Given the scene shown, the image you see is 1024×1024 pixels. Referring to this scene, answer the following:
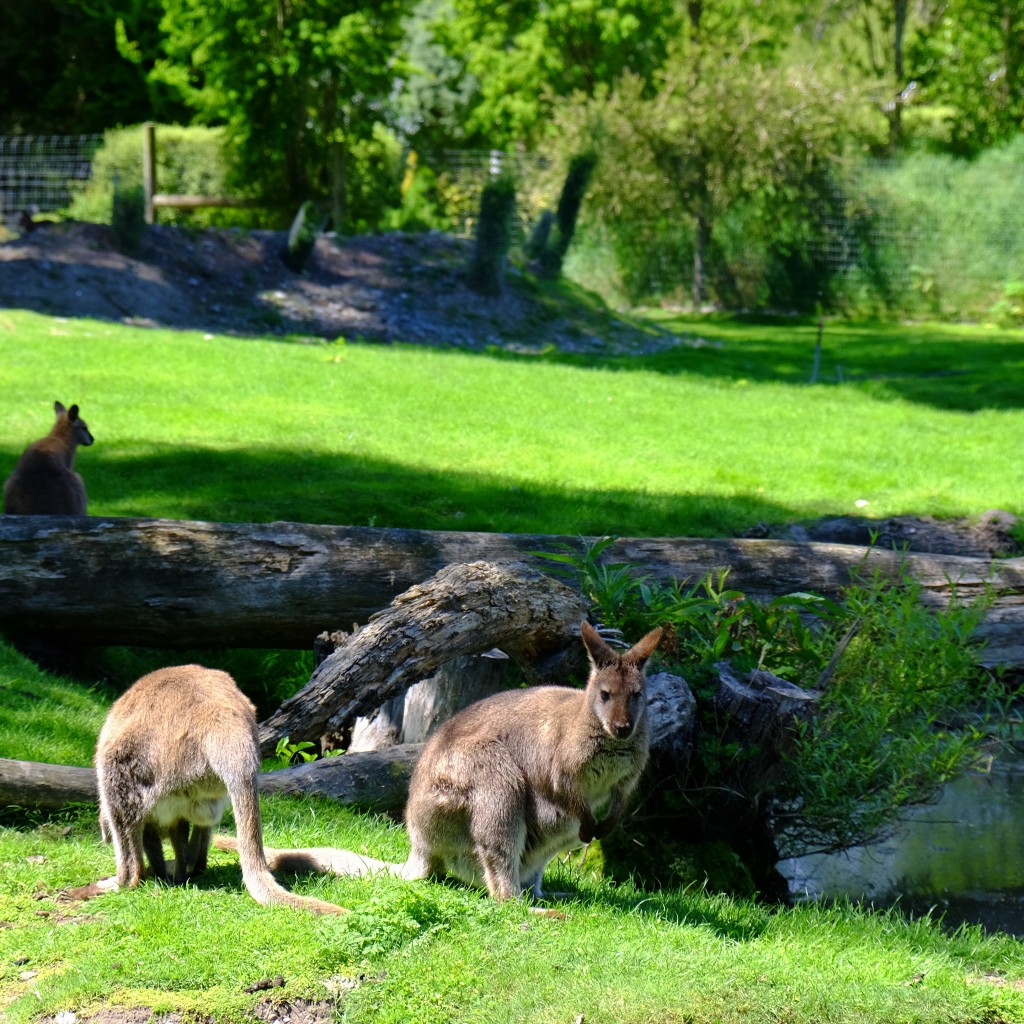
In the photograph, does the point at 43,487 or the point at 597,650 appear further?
the point at 43,487

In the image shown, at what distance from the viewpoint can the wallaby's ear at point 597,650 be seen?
5836 millimetres

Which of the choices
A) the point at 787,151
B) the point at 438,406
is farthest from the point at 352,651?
the point at 787,151

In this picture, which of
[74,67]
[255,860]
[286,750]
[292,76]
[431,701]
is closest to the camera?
[255,860]

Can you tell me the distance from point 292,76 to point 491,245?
13.4 meters

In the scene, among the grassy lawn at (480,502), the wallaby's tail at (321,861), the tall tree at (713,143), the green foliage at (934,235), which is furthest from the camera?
the green foliage at (934,235)

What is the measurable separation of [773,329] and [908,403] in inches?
449

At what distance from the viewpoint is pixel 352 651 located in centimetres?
798

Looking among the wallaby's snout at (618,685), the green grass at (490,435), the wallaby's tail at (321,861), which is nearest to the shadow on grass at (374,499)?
the green grass at (490,435)

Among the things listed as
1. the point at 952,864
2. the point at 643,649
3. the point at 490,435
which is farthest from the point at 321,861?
the point at 490,435

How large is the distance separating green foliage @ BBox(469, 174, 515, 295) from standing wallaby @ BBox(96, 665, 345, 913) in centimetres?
1989

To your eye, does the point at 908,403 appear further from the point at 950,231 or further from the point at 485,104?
the point at 485,104

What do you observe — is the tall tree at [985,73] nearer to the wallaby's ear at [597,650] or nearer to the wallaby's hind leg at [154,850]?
the wallaby's ear at [597,650]

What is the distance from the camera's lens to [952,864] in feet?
27.2

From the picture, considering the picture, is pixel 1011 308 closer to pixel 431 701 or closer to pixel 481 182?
pixel 481 182
